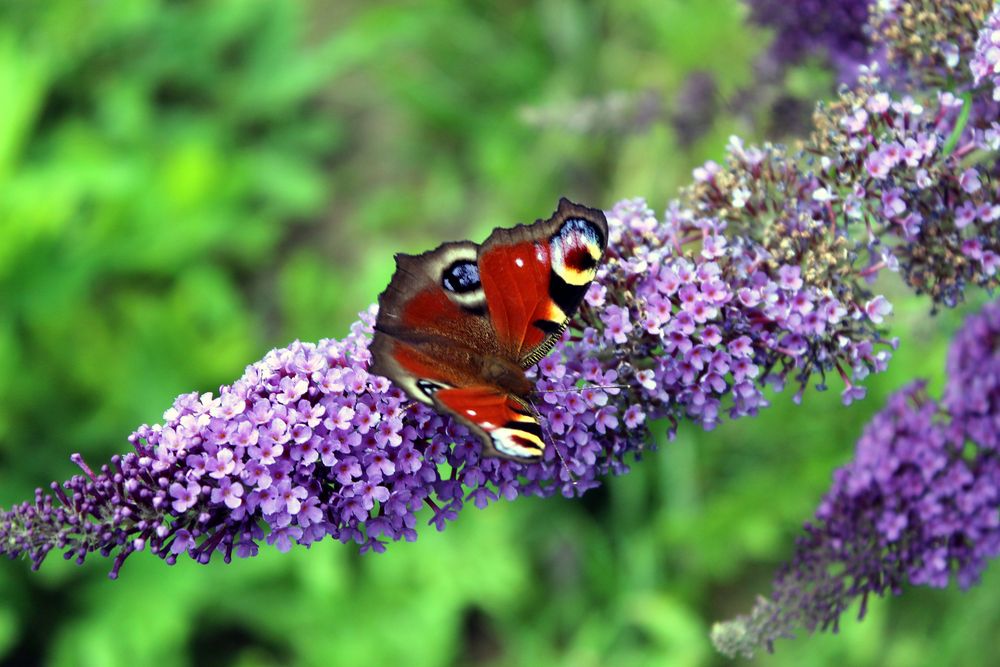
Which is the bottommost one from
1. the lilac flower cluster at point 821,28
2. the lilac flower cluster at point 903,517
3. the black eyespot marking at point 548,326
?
the lilac flower cluster at point 903,517

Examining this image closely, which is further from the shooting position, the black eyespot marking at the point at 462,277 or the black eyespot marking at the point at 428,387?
the black eyespot marking at the point at 462,277

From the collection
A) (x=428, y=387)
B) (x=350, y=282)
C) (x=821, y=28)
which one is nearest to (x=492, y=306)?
(x=428, y=387)

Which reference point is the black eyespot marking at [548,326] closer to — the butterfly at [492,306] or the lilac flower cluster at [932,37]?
the butterfly at [492,306]

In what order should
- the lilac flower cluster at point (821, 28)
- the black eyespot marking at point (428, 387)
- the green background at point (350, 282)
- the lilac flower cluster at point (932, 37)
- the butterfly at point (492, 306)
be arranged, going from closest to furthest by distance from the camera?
the black eyespot marking at point (428, 387) < the butterfly at point (492, 306) < the lilac flower cluster at point (932, 37) < the lilac flower cluster at point (821, 28) < the green background at point (350, 282)

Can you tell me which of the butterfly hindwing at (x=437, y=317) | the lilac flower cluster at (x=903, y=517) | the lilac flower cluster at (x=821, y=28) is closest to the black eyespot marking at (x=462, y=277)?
the butterfly hindwing at (x=437, y=317)

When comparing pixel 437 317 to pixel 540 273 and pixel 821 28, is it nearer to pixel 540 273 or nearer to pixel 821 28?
pixel 540 273

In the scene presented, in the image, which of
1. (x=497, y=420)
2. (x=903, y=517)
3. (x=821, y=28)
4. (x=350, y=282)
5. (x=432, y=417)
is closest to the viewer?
(x=497, y=420)

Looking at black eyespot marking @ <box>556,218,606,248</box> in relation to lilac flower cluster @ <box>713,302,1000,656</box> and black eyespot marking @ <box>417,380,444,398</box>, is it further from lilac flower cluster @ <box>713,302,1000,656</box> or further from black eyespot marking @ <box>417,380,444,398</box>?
lilac flower cluster @ <box>713,302,1000,656</box>
